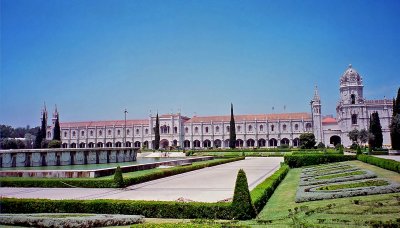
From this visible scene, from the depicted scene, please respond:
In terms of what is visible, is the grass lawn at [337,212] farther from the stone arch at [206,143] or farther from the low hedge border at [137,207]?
the stone arch at [206,143]

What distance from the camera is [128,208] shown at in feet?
32.6

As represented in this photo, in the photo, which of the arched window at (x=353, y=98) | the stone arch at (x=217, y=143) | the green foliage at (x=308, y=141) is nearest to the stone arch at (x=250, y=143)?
the stone arch at (x=217, y=143)

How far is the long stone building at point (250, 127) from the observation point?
2598 inches

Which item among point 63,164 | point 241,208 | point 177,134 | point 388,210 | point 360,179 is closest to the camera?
point 388,210

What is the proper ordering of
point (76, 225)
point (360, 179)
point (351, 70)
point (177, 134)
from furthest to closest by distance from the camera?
point (177, 134) → point (351, 70) → point (360, 179) → point (76, 225)

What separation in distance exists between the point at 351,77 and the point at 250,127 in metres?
23.6

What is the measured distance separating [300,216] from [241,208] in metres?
1.46

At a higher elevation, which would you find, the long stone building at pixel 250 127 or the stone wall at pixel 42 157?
the long stone building at pixel 250 127

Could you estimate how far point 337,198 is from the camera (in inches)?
374

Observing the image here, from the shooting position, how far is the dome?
66.1 metres

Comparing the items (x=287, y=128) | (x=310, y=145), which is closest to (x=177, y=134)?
(x=287, y=128)

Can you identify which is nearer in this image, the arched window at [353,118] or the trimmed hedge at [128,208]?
the trimmed hedge at [128,208]

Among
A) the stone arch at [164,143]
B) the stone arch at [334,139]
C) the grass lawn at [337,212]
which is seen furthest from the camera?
the stone arch at [164,143]

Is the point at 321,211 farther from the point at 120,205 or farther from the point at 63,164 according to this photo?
the point at 63,164
